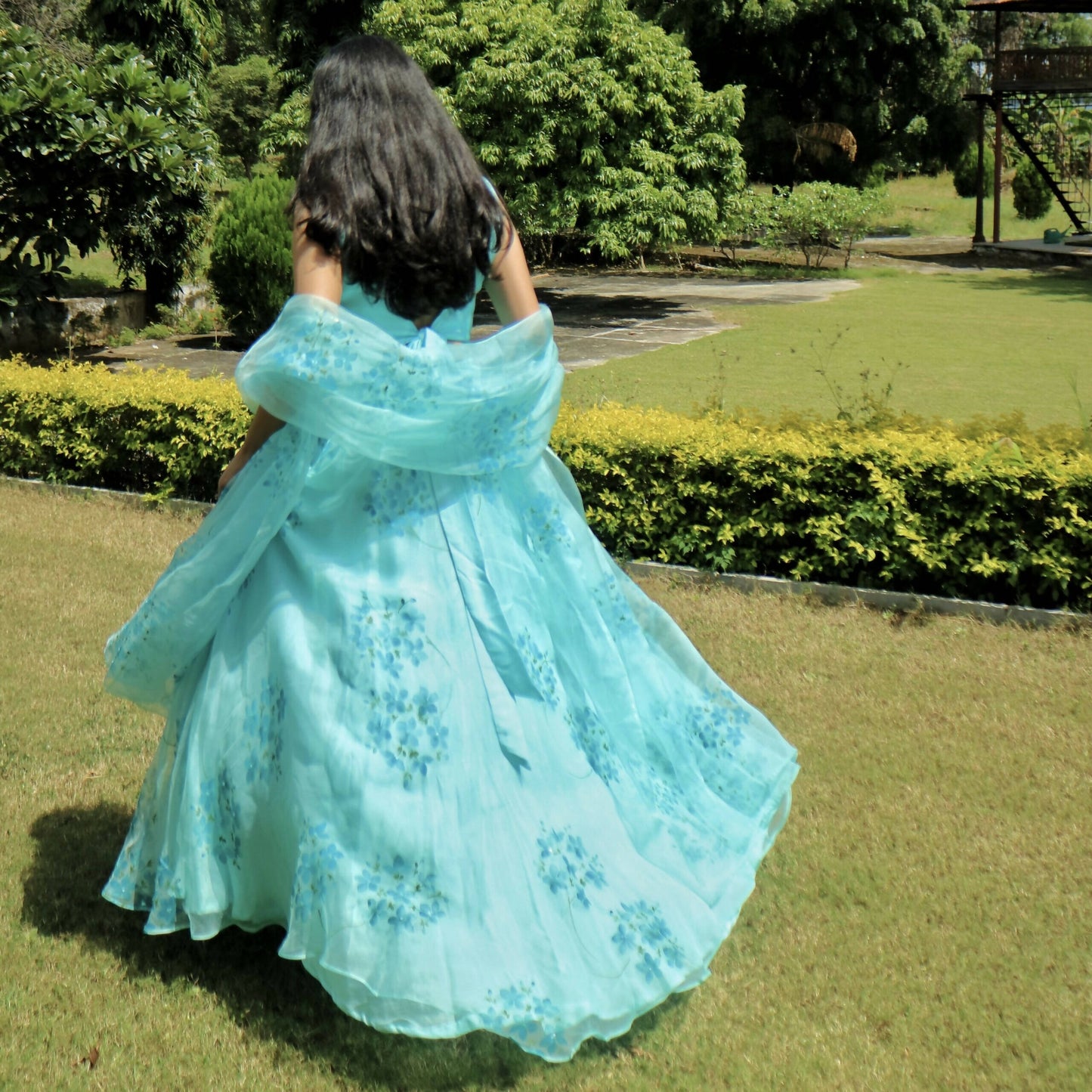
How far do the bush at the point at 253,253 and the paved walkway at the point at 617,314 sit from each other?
54 cm

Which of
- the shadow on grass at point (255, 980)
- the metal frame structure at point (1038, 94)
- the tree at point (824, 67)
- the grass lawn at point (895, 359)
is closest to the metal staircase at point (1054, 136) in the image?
the metal frame structure at point (1038, 94)

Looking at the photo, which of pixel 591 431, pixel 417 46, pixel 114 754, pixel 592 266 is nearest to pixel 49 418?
pixel 591 431

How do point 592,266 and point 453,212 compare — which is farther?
point 592,266

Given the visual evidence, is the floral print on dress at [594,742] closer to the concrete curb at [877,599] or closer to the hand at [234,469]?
the hand at [234,469]

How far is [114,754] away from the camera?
4.23 metres

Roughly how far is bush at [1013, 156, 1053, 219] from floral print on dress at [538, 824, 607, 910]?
28.8 meters

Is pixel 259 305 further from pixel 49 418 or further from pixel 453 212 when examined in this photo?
pixel 453 212

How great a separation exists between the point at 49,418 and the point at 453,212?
587 cm

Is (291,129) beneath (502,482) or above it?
above

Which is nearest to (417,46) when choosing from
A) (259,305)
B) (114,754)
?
(259,305)

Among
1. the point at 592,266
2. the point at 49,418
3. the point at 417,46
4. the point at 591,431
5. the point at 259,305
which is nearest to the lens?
the point at 591,431

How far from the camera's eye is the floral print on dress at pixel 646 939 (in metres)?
2.63

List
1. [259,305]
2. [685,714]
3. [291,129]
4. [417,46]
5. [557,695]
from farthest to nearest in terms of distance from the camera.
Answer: [291,129] < [417,46] < [259,305] < [685,714] < [557,695]

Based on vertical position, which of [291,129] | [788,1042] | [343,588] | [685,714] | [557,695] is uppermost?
[291,129]
